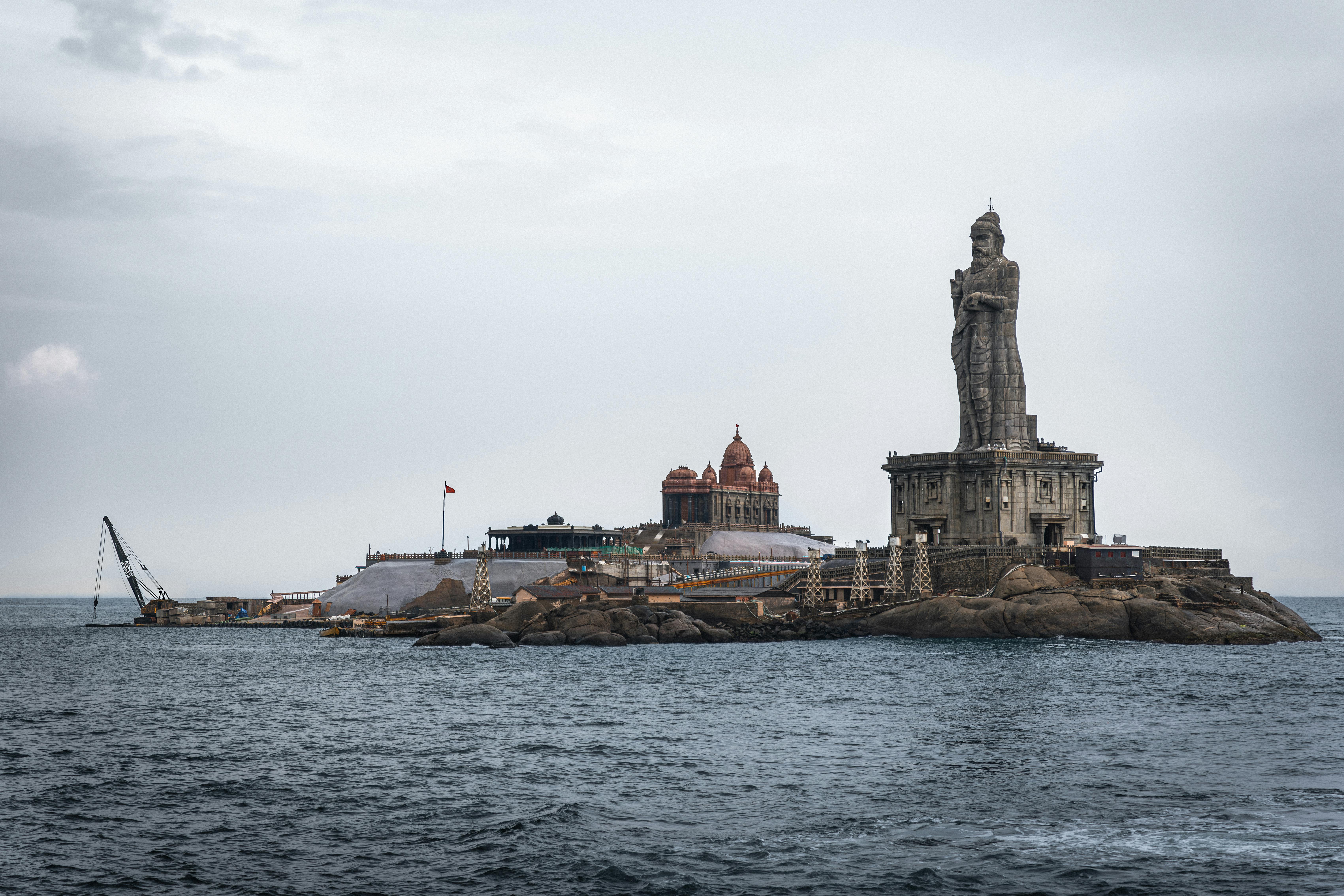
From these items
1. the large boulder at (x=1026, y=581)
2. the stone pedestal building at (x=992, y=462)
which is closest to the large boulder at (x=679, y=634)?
the large boulder at (x=1026, y=581)

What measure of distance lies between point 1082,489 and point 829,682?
66853 millimetres

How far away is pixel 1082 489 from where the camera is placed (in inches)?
5118

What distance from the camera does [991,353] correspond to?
131875mm

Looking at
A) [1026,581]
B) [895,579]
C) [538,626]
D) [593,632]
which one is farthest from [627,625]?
[1026,581]

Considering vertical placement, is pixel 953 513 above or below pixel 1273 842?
above

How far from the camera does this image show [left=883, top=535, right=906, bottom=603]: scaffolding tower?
115312mm

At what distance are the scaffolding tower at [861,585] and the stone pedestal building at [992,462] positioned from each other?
14541mm

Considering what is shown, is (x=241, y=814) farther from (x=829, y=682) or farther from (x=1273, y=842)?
(x=829, y=682)

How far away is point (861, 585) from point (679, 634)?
1827 centimetres

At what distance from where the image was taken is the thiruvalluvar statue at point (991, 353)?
427ft

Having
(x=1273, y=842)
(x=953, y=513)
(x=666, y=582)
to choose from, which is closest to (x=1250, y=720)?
(x=1273, y=842)

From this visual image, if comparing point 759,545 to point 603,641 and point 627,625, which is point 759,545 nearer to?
point 627,625

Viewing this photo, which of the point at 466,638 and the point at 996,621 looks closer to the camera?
the point at 996,621

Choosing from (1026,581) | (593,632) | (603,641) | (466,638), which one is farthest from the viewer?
(1026,581)
